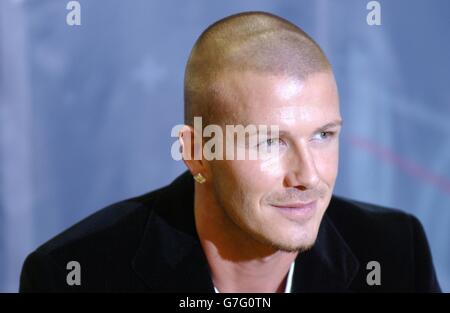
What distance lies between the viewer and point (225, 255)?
1765 mm

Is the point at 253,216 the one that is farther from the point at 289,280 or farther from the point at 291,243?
the point at 289,280

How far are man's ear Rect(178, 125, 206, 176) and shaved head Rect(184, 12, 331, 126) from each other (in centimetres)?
4

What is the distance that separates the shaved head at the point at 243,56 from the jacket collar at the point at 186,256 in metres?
0.32

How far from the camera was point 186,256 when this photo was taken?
5.76 ft

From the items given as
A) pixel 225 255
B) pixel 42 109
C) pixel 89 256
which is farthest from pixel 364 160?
pixel 42 109

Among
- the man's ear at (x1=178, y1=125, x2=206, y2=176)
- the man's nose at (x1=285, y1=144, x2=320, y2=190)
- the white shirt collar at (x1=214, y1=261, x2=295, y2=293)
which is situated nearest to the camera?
the man's nose at (x1=285, y1=144, x2=320, y2=190)

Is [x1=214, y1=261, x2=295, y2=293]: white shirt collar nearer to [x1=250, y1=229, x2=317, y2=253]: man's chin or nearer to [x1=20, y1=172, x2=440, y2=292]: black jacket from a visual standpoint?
[x1=20, y1=172, x2=440, y2=292]: black jacket

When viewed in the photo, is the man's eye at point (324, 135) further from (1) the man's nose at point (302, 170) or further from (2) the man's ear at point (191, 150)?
(2) the man's ear at point (191, 150)

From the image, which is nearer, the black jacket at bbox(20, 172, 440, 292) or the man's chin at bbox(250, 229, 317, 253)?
the man's chin at bbox(250, 229, 317, 253)

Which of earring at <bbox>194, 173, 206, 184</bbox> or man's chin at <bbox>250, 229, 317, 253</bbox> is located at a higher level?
earring at <bbox>194, 173, 206, 184</bbox>

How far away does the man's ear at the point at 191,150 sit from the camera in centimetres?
167

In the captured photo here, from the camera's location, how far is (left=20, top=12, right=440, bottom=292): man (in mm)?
1513

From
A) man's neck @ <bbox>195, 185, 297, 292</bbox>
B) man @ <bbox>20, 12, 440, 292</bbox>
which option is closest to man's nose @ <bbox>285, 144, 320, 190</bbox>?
man @ <bbox>20, 12, 440, 292</bbox>

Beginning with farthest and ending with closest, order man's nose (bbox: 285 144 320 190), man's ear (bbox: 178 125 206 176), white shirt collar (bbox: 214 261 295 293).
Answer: white shirt collar (bbox: 214 261 295 293)
man's ear (bbox: 178 125 206 176)
man's nose (bbox: 285 144 320 190)
